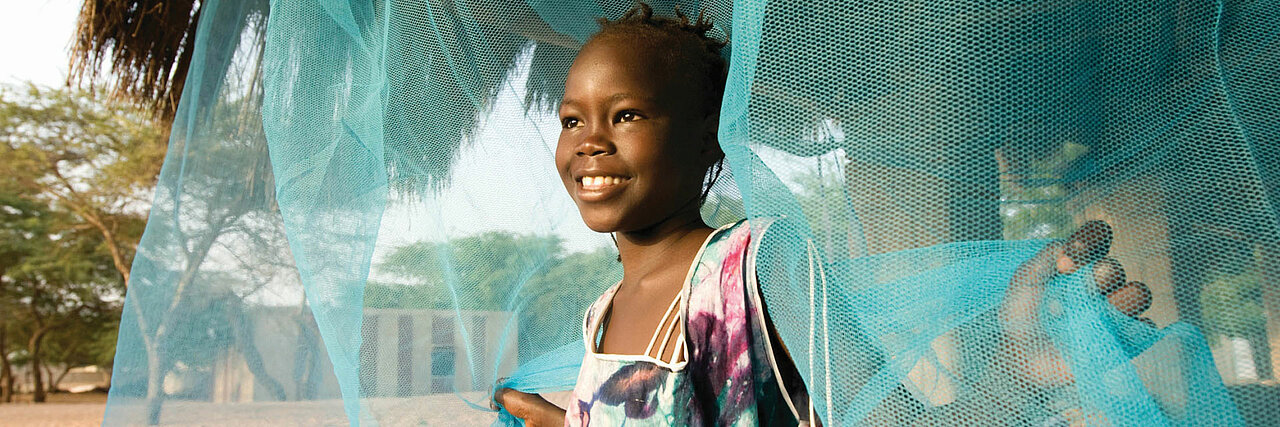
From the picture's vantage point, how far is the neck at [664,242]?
1.35 meters

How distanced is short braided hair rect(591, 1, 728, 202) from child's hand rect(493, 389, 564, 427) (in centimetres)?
60

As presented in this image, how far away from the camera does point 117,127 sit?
1588 centimetres

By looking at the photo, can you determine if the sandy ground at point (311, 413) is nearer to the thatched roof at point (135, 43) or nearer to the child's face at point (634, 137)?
the child's face at point (634, 137)

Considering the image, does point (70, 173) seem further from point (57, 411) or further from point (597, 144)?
point (597, 144)

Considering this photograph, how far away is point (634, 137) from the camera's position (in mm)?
1305

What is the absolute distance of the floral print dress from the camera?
44.5 inches

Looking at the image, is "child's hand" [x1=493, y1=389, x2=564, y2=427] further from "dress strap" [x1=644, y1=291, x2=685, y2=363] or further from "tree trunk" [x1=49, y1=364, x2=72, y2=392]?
"tree trunk" [x1=49, y1=364, x2=72, y2=392]

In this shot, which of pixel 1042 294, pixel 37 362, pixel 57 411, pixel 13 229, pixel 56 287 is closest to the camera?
pixel 1042 294

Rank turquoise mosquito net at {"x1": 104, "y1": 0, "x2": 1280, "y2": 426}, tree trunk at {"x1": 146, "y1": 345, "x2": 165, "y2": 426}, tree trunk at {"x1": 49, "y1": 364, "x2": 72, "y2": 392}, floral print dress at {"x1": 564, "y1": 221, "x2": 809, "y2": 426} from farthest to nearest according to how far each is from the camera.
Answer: tree trunk at {"x1": 49, "y1": 364, "x2": 72, "y2": 392}, tree trunk at {"x1": 146, "y1": 345, "x2": 165, "y2": 426}, floral print dress at {"x1": 564, "y1": 221, "x2": 809, "y2": 426}, turquoise mosquito net at {"x1": 104, "y1": 0, "x2": 1280, "y2": 426}

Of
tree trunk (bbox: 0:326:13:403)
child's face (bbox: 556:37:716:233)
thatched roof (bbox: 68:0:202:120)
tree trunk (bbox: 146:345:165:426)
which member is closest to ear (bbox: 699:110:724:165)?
child's face (bbox: 556:37:716:233)

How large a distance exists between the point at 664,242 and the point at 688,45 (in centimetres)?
30

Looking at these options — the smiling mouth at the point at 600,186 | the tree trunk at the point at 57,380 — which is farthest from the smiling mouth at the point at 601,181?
the tree trunk at the point at 57,380

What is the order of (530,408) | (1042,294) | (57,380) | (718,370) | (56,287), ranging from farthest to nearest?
(57,380) → (56,287) → (530,408) → (718,370) → (1042,294)

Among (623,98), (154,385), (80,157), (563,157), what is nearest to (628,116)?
(623,98)
